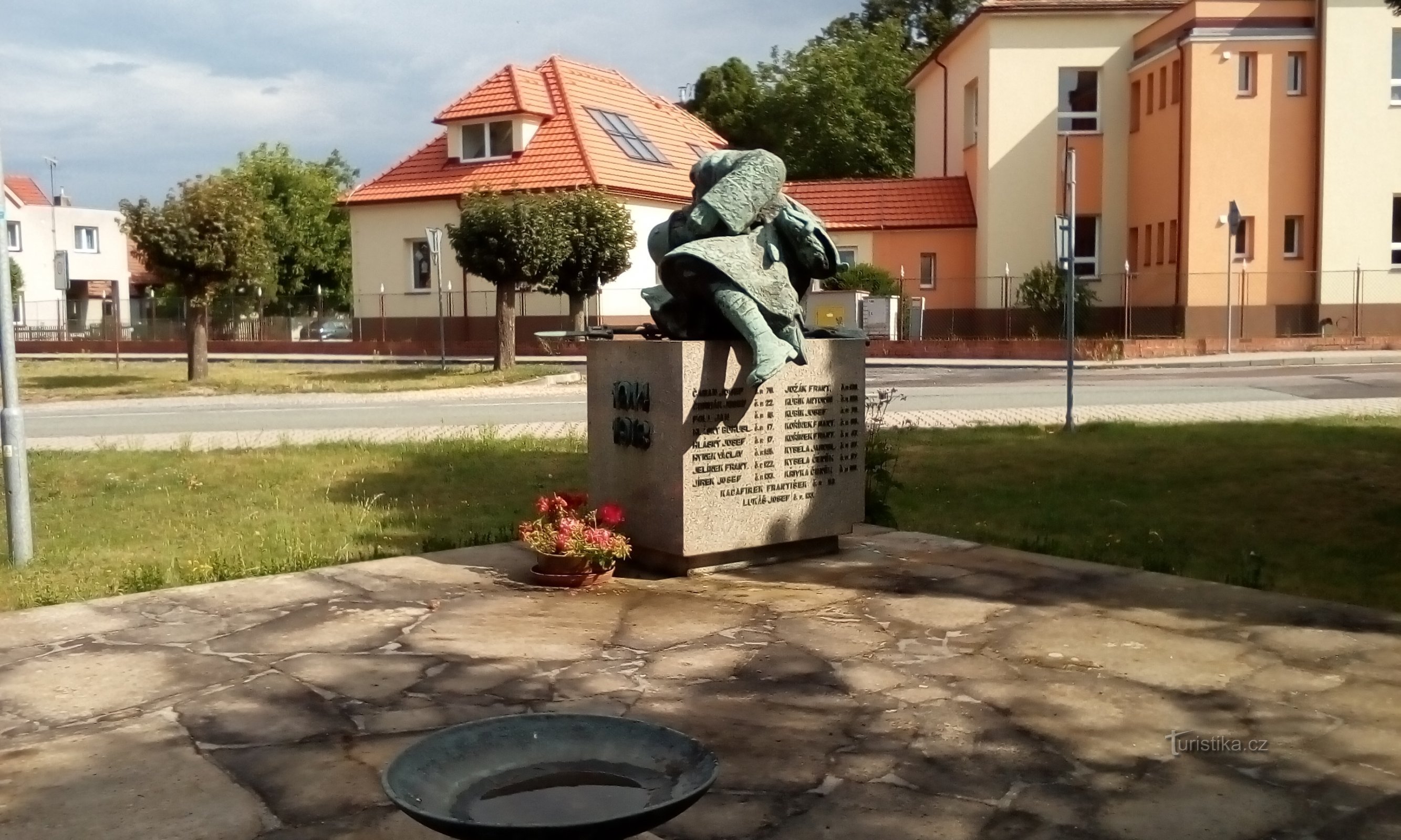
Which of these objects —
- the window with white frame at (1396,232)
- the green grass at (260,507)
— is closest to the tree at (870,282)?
the window with white frame at (1396,232)

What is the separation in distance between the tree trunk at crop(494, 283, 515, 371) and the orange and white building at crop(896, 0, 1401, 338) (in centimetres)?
1239

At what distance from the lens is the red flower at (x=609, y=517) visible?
691 cm

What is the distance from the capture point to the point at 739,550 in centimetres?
732

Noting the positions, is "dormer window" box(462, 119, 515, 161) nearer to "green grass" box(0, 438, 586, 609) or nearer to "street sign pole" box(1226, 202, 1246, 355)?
"street sign pole" box(1226, 202, 1246, 355)

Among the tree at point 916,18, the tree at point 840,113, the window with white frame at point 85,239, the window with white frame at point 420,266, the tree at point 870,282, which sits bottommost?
the tree at point 870,282

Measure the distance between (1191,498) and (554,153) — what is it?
91.1 ft

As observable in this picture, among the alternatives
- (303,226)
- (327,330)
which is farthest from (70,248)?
(327,330)

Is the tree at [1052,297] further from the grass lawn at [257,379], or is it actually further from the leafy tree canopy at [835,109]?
the leafy tree canopy at [835,109]

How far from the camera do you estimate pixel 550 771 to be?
312cm

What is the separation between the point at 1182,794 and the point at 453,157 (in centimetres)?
3619

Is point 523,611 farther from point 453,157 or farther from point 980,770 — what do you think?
point 453,157

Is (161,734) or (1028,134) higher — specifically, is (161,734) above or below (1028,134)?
below

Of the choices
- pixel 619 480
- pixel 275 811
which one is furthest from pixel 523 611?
pixel 275 811

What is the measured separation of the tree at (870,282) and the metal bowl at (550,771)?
29.6m
